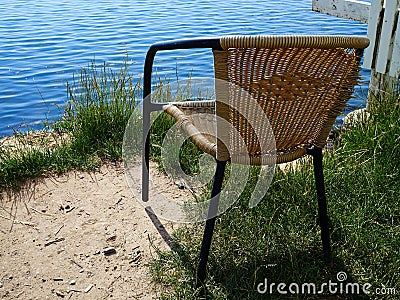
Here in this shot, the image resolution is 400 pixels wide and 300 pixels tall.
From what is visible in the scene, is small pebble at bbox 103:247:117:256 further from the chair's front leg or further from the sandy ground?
the chair's front leg

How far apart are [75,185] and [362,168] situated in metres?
1.71

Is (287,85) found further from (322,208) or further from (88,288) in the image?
(88,288)

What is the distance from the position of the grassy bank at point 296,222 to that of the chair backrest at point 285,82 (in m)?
0.51

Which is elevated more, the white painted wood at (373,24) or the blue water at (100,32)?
the white painted wood at (373,24)

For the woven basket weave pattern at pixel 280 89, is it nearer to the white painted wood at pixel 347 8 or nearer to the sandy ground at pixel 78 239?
the sandy ground at pixel 78 239

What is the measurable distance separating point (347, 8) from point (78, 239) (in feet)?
10.3

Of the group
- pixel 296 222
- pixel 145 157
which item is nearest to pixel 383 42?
pixel 296 222

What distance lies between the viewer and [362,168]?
2734 mm

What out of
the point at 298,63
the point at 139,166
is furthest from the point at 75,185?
the point at 298,63

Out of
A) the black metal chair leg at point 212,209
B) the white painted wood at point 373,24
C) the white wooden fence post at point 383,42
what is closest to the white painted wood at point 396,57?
the white wooden fence post at point 383,42

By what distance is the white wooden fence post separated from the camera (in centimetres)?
357

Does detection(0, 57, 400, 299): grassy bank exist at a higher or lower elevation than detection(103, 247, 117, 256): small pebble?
higher

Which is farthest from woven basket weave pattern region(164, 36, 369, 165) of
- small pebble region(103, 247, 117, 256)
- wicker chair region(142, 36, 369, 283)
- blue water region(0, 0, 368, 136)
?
blue water region(0, 0, 368, 136)

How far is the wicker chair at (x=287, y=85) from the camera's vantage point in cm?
161
